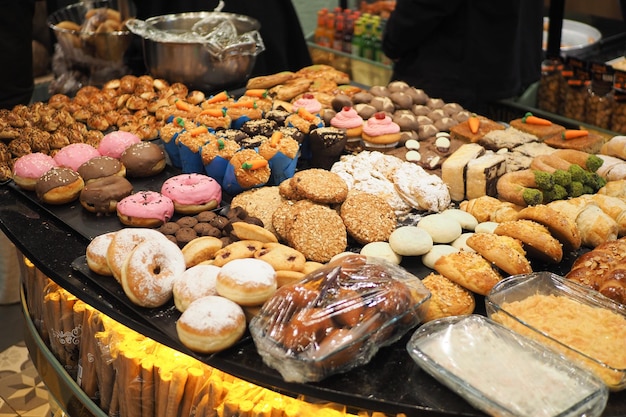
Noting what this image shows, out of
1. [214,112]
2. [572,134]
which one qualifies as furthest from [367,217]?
[572,134]

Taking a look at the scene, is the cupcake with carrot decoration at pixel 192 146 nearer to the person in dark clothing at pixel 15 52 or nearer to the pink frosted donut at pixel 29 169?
the pink frosted donut at pixel 29 169

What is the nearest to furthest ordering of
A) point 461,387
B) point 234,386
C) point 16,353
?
point 461,387, point 234,386, point 16,353

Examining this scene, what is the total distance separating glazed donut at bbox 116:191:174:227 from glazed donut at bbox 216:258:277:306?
775 mm

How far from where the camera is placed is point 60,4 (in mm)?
7117

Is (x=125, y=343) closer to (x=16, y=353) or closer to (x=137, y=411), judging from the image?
(x=137, y=411)

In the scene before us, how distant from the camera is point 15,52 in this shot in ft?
15.9

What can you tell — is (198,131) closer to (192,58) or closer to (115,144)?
(115,144)

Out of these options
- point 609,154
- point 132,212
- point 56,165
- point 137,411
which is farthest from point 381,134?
point 137,411

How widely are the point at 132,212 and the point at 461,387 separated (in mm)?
1589

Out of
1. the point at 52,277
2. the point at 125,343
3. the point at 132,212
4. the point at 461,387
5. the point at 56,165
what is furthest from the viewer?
the point at 56,165

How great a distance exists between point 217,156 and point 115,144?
2.00 ft

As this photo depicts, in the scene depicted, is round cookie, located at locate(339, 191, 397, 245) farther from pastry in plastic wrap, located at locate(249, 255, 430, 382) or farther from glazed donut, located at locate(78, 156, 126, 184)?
glazed donut, located at locate(78, 156, 126, 184)

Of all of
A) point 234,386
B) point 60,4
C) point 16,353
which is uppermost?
point 60,4

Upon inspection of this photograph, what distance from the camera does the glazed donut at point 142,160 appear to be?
132 inches
